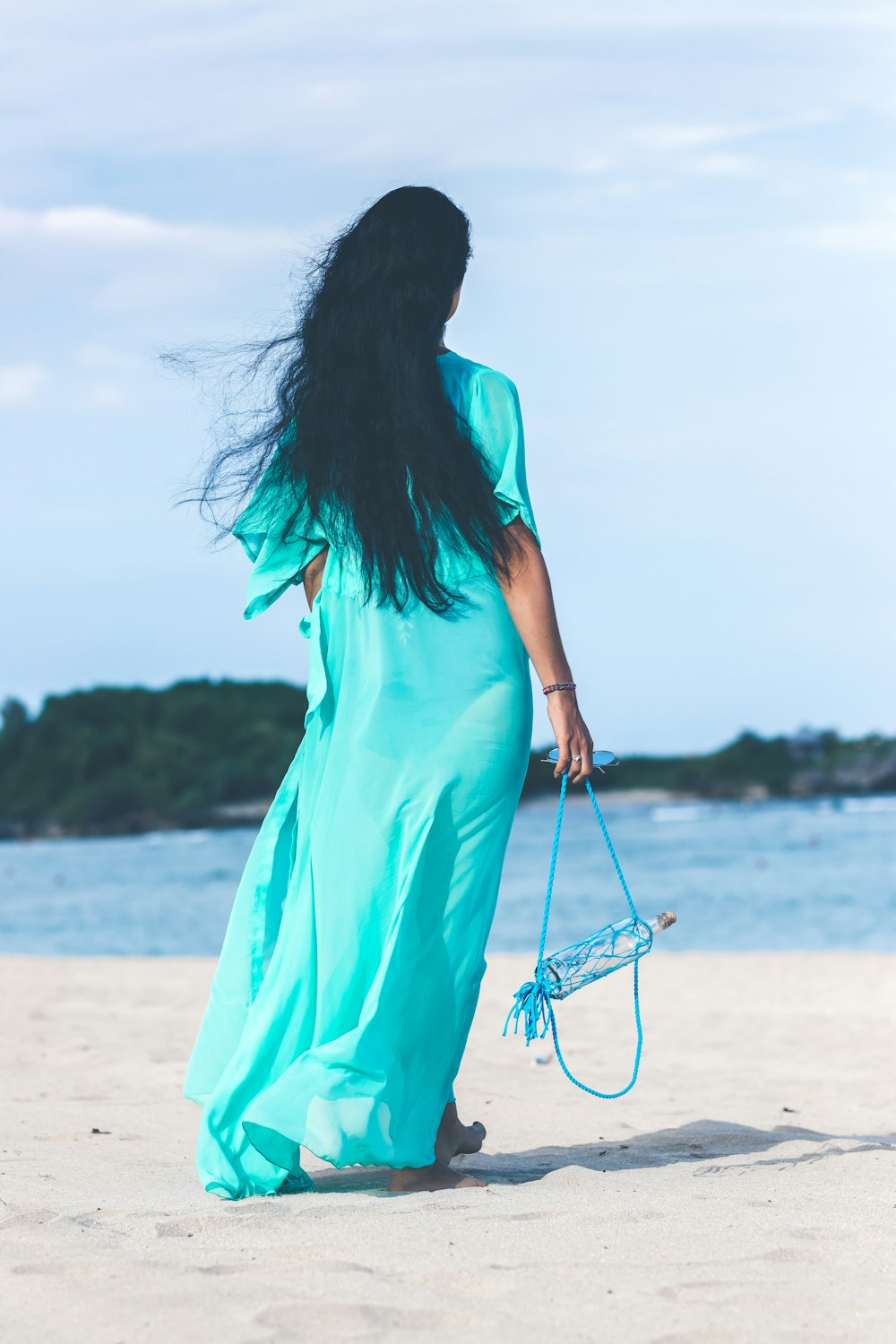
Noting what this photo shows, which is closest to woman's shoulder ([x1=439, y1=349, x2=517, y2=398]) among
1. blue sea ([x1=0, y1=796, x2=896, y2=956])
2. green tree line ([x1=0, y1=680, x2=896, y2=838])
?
blue sea ([x1=0, y1=796, x2=896, y2=956])

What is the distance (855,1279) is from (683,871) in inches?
1426

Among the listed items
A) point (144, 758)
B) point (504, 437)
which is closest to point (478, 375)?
point (504, 437)

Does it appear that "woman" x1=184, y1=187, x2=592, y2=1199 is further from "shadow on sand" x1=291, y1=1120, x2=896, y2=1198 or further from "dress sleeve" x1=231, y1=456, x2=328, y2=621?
"shadow on sand" x1=291, y1=1120, x2=896, y2=1198

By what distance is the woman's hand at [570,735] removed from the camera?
3100mm

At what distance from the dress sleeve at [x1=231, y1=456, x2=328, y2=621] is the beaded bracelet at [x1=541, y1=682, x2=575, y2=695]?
63 cm

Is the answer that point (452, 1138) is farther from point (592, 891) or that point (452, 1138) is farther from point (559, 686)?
point (592, 891)

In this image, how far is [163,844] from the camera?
6869cm

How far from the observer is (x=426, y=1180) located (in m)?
3.15

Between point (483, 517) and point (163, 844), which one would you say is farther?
point (163, 844)

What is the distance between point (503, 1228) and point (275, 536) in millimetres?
1586

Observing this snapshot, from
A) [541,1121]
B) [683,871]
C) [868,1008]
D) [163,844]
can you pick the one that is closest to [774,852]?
[683,871]

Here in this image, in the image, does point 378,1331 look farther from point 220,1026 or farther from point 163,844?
point 163,844

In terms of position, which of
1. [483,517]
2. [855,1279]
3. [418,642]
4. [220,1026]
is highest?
[483,517]

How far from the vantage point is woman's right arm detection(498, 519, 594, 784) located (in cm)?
312
